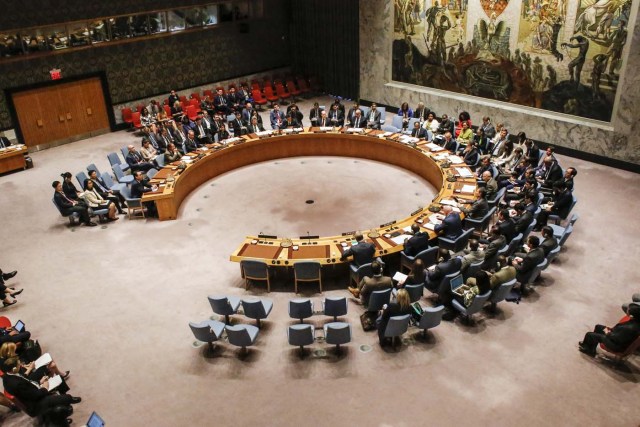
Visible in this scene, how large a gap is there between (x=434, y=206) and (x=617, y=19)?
703 centimetres

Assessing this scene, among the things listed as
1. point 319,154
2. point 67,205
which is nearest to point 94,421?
point 67,205

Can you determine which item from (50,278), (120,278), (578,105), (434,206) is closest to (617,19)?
(578,105)

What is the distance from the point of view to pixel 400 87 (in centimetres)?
1894

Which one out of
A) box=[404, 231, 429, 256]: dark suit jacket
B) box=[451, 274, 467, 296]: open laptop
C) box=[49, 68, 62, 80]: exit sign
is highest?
box=[49, 68, 62, 80]: exit sign

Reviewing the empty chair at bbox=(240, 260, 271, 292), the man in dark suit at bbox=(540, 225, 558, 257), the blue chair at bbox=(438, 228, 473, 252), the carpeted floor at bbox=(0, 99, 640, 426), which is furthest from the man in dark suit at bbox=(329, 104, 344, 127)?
the man in dark suit at bbox=(540, 225, 558, 257)

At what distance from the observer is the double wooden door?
16600mm

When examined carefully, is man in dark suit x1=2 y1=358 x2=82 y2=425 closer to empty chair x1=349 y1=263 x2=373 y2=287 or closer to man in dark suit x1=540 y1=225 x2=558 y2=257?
empty chair x1=349 y1=263 x2=373 y2=287

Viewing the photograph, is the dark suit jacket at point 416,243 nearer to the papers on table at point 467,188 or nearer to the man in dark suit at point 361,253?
the man in dark suit at point 361,253

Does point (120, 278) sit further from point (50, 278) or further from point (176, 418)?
point (176, 418)

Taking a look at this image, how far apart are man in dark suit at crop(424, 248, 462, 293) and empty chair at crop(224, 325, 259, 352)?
3047mm

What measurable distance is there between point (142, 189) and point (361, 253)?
19.6ft

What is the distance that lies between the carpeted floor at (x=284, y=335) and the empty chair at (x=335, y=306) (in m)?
0.43

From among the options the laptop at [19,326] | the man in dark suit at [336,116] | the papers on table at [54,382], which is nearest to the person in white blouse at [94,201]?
the laptop at [19,326]

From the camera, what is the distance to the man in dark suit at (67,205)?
11961 mm
